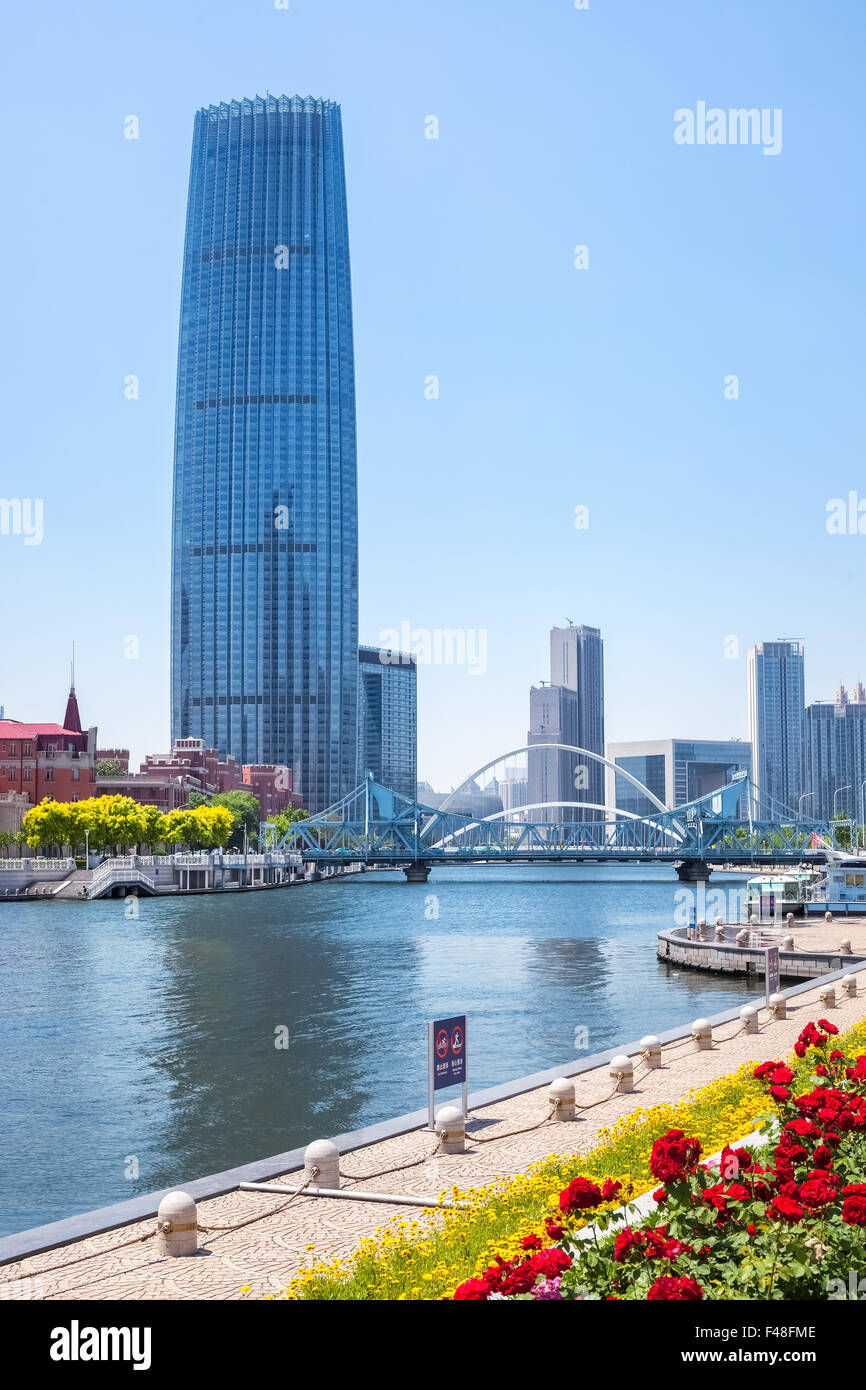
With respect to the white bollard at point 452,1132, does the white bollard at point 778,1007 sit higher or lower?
lower

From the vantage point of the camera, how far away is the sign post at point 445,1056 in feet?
72.9

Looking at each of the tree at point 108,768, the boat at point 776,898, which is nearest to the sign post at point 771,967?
the boat at point 776,898

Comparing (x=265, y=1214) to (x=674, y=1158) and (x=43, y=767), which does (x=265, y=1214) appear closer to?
(x=674, y=1158)

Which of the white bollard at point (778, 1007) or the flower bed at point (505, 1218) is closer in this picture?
the flower bed at point (505, 1218)

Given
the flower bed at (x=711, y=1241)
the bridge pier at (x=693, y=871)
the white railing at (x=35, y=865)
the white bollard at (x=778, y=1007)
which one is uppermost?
the flower bed at (x=711, y=1241)

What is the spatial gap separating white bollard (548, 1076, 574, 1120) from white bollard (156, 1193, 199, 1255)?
344 inches

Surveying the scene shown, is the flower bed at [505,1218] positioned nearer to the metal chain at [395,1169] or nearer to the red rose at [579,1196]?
the red rose at [579,1196]

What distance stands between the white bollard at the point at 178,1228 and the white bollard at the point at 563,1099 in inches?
344

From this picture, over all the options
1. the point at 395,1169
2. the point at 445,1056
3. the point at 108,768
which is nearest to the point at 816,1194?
the point at 395,1169

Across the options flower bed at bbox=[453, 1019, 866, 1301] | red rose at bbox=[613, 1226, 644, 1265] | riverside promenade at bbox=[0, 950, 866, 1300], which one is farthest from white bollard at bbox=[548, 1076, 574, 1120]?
red rose at bbox=[613, 1226, 644, 1265]

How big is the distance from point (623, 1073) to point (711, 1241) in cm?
1444
